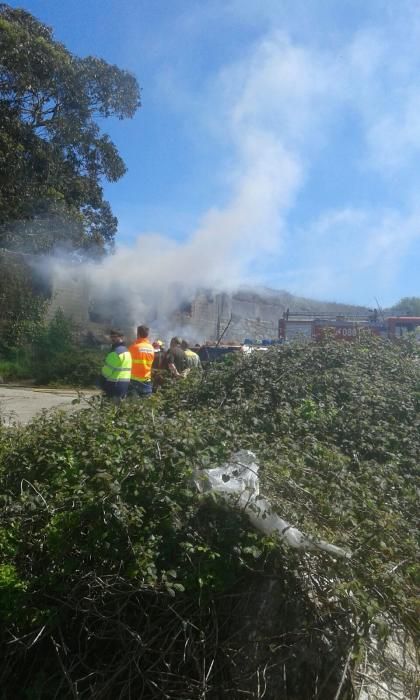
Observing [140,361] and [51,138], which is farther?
[51,138]

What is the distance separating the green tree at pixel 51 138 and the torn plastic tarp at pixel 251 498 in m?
13.0

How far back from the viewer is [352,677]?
2.59m

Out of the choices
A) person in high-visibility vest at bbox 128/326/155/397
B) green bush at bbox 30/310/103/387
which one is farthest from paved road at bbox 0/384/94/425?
person in high-visibility vest at bbox 128/326/155/397

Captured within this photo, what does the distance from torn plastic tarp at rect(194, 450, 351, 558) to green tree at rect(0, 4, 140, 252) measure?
1300 centimetres

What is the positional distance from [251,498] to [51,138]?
49.3 ft

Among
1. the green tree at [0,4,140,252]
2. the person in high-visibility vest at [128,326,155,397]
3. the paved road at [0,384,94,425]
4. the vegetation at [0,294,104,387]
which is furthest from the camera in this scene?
the vegetation at [0,294,104,387]

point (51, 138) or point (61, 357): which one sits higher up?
point (51, 138)

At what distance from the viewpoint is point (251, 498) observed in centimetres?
286

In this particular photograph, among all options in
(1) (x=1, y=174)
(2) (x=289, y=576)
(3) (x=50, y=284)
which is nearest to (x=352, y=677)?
(2) (x=289, y=576)

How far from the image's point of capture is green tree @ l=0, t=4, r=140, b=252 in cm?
1481

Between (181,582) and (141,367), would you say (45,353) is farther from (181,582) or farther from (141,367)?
(181,582)

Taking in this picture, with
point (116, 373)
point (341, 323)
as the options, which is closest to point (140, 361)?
point (116, 373)

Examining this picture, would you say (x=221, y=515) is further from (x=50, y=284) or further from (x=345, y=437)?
(x=50, y=284)

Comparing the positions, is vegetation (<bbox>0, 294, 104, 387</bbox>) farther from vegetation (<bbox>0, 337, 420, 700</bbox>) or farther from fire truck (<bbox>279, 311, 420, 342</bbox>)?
vegetation (<bbox>0, 337, 420, 700</bbox>)
